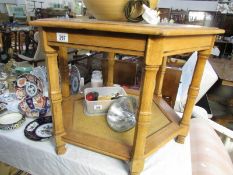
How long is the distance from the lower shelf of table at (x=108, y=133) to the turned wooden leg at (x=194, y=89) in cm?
4

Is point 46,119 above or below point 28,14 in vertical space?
below

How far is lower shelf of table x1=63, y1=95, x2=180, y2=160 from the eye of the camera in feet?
1.84

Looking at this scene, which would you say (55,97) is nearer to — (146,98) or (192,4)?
(146,98)

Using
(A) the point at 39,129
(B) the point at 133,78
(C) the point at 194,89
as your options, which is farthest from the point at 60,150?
(B) the point at 133,78

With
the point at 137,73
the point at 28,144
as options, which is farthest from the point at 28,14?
the point at 28,144

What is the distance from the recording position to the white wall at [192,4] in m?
4.17

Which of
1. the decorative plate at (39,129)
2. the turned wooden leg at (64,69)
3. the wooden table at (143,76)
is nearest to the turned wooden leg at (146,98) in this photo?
the wooden table at (143,76)

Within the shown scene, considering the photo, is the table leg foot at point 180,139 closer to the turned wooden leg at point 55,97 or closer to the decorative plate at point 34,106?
the turned wooden leg at point 55,97

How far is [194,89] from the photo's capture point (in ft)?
2.10

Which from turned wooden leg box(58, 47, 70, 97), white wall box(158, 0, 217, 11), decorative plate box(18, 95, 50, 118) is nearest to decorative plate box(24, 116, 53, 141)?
decorative plate box(18, 95, 50, 118)

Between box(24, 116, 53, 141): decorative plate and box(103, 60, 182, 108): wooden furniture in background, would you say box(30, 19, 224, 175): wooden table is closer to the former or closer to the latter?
box(24, 116, 53, 141): decorative plate

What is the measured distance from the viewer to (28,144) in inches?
25.7

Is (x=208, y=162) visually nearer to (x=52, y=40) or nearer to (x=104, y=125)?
(x=104, y=125)

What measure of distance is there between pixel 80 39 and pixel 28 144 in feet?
1.40
